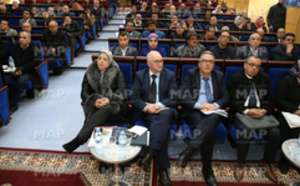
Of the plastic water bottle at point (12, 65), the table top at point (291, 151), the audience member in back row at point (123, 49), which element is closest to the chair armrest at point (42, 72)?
the plastic water bottle at point (12, 65)

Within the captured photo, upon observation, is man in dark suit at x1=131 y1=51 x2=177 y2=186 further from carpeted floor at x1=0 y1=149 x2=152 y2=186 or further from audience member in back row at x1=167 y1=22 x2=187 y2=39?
audience member in back row at x1=167 y1=22 x2=187 y2=39

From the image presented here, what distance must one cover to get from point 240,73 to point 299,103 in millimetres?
690

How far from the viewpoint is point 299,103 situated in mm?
2449

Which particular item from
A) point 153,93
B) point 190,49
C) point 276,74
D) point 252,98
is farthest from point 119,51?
point 276,74

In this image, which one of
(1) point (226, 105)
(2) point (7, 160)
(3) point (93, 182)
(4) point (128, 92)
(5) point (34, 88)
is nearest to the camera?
(3) point (93, 182)

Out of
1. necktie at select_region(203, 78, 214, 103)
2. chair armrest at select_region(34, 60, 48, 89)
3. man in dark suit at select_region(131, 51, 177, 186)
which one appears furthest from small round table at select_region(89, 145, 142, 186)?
chair armrest at select_region(34, 60, 48, 89)

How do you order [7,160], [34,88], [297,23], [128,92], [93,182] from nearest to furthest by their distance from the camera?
[93,182] < [7,160] < [128,92] < [34,88] < [297,23]

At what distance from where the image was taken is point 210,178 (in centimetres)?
207

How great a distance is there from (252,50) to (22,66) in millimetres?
3327

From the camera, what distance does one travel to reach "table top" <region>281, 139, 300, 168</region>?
68.3 inches

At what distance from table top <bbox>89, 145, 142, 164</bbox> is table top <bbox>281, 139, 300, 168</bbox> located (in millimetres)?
1137

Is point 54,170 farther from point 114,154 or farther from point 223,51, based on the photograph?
point 223,51

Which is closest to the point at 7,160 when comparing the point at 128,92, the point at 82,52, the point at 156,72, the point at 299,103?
the point at 128,92

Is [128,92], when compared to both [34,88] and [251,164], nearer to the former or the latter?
[251,164]
